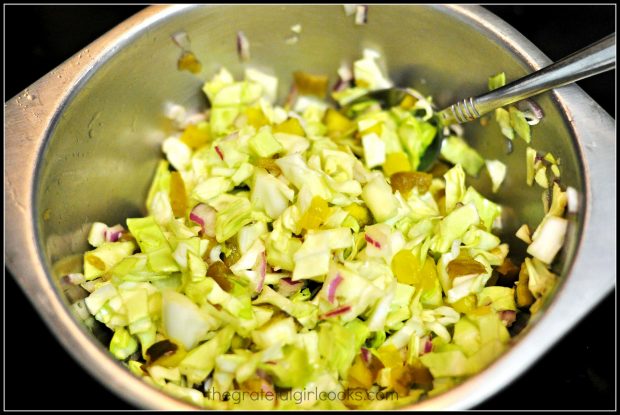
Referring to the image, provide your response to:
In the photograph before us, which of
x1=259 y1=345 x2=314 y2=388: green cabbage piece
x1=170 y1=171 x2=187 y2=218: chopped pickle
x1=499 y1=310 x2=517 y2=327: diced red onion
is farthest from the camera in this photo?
x1=170 y1=171 x2=187 y2=218: chopped pickle

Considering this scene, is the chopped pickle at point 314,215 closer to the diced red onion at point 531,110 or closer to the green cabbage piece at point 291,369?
the green cabbage piece at point 291,369

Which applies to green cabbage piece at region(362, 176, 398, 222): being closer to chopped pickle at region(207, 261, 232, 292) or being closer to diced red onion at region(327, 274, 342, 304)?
diced red onion at region(327, 274, 342, 304)

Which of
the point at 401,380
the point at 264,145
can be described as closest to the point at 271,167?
the point at 264,145

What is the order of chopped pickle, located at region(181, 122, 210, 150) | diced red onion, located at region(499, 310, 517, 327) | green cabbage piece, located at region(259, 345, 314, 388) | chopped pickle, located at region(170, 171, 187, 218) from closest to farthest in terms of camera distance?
green cabbage piece, located at region(259, 345, 314, 388), diced red onion, located at region(499, 310, 517, 327), chopped pickle, located at region(170, 171, 187, 218), chopped pickle, located at region(181, 122, 210, 150)

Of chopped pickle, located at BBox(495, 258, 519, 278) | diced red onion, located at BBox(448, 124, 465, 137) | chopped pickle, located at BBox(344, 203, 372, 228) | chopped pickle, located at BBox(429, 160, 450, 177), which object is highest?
diced red onion, located at BBox(448, 124, 465, 137)

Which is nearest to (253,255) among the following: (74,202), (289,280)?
(289,280)

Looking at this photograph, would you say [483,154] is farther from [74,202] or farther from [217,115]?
[74,202]

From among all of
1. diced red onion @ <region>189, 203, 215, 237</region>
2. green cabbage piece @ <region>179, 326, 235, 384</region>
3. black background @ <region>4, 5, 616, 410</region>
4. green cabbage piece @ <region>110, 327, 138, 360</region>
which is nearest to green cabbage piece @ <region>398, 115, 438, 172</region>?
black background @ <region>4, 5, 616, 410</region>
